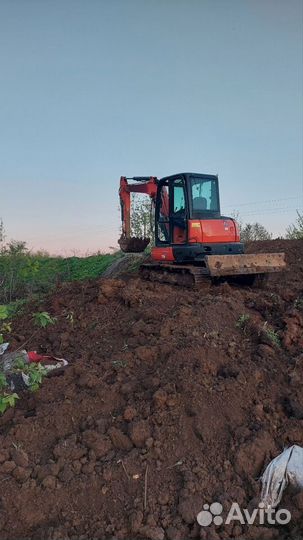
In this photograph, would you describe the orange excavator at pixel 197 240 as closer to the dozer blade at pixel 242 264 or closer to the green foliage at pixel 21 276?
the dozer blade at pixel 242 264

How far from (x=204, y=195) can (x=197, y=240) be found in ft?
3.33

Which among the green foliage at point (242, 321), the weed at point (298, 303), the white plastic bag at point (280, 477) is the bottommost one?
the white plastic bag at point (280, 477)

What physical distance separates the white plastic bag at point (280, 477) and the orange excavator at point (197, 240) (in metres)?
4.70

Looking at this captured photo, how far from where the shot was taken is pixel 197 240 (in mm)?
8945

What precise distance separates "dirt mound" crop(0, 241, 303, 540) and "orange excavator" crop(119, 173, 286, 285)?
2.39m

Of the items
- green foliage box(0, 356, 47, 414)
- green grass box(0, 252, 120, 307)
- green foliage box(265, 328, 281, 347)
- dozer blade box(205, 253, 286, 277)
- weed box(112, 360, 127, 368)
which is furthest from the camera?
green grass box(0, 252, 120, 307)

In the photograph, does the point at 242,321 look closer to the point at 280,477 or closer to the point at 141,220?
the point at 280,477

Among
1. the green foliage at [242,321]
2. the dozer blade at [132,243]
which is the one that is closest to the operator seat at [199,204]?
the dozer blade at [132,243]

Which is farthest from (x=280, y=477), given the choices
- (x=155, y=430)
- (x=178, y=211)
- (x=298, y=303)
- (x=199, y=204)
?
(x=178, y=211)

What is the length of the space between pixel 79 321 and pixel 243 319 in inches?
97.0

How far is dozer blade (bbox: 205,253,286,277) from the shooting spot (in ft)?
26.9

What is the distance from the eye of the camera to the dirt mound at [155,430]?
3418 mm

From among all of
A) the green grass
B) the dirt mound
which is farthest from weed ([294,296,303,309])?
the green grass

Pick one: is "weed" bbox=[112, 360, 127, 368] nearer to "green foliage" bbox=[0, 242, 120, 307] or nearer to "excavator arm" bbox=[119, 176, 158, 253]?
"excavator arm" bbox=[119, 176, 158, 253]
